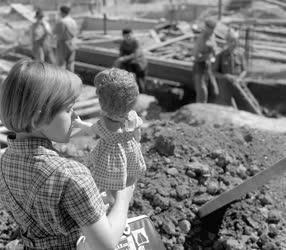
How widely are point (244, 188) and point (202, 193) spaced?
66 centimetres

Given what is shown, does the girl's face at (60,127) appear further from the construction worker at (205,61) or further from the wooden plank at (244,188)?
the construction worker at (205,61)

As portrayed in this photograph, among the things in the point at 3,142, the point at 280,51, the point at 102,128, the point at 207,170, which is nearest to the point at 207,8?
the point at 280,51

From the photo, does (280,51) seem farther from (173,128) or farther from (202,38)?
(173,128)

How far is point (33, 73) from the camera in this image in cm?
203

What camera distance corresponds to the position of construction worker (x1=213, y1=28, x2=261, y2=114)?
37.2 feet

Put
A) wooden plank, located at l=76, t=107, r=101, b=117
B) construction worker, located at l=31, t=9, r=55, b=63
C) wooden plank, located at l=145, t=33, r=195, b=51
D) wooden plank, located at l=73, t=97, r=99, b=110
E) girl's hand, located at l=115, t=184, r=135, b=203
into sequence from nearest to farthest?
girl's hand, located at l=115, t=184, r=135, b=203 → wooden plank, located at l=76, t=107, r=101, b=117 → wooden plank, located at l=73, t=97, r=99, b=110 → construction worker, located at l=31, t=9, r=55, b=63 → wooden plank, located at l=145, t=33, r=195, b=51

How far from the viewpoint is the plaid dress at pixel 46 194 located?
210cm

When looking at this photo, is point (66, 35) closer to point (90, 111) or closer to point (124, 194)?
point (90, 111)

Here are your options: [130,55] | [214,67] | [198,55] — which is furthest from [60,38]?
[214,67]

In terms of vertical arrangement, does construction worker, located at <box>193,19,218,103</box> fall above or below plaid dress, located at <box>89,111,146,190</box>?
below

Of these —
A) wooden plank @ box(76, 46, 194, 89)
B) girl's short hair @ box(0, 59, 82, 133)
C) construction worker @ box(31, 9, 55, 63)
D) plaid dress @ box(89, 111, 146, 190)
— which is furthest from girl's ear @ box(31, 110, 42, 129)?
wooden plank @ box(76, 46, 194, 89)

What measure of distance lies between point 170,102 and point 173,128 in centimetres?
656

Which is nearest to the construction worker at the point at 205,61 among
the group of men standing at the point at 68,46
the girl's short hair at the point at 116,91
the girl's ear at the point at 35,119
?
the group of men standing at the point at 68,46

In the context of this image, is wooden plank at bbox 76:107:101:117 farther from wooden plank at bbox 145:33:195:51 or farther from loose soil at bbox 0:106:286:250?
wooden plank at bbox 145:33:195:51
